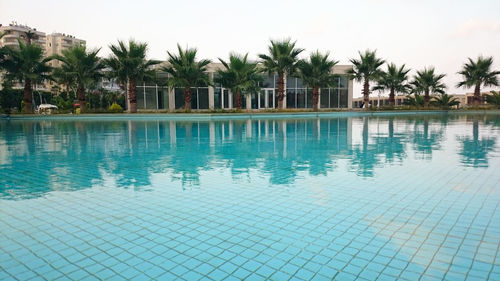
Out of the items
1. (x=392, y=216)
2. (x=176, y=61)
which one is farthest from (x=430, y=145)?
(x=176, y=61)

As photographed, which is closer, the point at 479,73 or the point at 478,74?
the point at 479,73

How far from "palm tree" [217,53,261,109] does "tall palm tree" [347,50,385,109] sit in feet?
31.0

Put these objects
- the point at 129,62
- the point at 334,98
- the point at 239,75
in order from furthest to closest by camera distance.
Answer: the point at 334,98 → the point at 239,75 → the point at 129,62

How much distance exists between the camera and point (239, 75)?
84.8ft

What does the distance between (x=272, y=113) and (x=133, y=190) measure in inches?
863

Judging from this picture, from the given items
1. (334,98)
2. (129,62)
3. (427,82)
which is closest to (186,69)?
(129,62)

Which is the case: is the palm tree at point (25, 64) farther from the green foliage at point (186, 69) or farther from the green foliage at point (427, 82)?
the green foliage at point (427, 82)

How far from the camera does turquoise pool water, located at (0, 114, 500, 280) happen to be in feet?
8.55

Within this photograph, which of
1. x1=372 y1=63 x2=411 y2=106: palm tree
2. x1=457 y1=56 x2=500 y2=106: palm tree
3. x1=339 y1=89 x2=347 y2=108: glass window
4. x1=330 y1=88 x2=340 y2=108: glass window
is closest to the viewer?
x1=372 y1=63 x2=411 y2=106: palm tree

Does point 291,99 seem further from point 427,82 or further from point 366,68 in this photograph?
point 427,82

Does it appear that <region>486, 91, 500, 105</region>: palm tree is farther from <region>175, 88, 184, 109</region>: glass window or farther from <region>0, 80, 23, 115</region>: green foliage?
<region>0, 80, 23, 115</region>: green foliage

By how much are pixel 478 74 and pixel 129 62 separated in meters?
31.8

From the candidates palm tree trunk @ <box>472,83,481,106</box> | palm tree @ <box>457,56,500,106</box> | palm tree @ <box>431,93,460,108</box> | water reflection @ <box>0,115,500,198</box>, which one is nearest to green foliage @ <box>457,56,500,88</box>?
palm tree @ <box>457,56,500,106</box>

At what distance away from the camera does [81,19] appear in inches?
953
